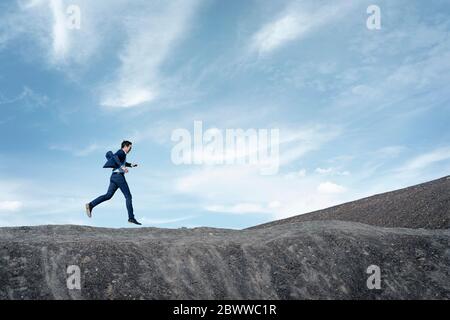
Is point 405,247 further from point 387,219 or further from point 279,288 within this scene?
point 387,219

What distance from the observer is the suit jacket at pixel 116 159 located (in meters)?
14.9

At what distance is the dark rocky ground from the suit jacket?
204cm

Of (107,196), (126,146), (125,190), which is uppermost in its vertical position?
(126,146)

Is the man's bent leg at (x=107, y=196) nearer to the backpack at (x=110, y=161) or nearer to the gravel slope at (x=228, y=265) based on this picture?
the backpack at (x=110, y=161)

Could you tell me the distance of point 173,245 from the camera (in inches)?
497

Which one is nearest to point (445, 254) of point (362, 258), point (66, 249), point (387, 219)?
point (362, 258)

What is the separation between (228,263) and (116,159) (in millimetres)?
5093

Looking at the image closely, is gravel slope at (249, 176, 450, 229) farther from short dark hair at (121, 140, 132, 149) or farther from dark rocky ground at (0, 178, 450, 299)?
short dark hair at (121, 140, 132, 149)

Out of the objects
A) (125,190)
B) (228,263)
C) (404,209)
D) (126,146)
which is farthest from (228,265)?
(404,209)

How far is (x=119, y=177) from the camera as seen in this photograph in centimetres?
1491

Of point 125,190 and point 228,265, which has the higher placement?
point 125,190

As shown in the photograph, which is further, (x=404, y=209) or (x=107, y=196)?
(x=404, y=209)

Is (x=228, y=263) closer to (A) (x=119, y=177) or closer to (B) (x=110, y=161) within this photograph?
(A) (x=119, y=177)

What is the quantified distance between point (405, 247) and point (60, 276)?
899 centimetres
